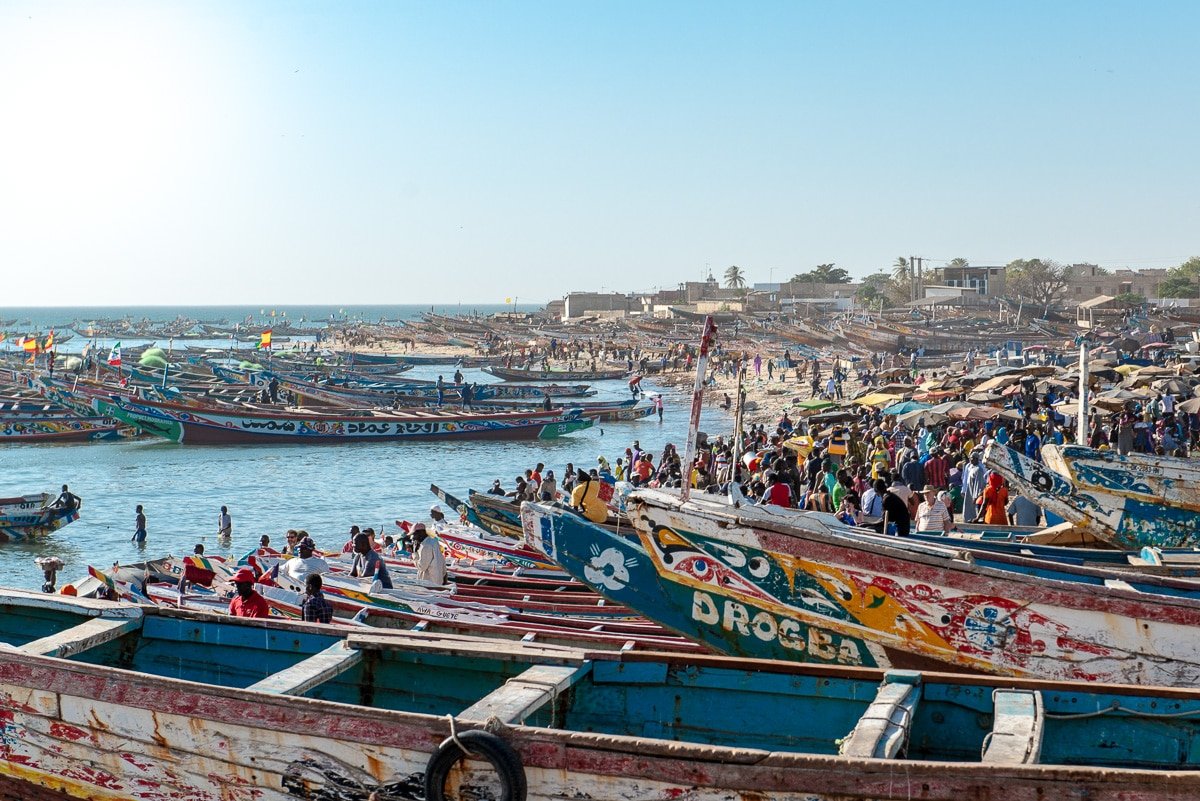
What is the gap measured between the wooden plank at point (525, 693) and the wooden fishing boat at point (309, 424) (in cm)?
3711

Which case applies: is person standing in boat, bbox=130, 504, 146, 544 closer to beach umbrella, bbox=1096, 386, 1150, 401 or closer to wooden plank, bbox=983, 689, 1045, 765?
beach umbrella, bbox=1096, 386, 1150, 401

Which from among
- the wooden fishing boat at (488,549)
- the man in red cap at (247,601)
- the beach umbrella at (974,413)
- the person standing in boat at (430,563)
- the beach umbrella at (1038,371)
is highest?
the beach umbrella at (1038,371)

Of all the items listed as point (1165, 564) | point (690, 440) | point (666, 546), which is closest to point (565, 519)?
point (666, 546)

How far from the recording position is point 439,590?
41.9 feet

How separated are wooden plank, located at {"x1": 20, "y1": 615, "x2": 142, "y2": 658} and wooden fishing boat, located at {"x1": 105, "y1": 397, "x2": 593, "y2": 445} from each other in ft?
116

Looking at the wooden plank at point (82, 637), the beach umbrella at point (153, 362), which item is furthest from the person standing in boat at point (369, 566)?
the beach umbrella at point (153, 362)

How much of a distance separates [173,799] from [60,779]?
912mm

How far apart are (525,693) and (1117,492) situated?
367 inches

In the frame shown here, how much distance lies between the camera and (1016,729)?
5.77 m

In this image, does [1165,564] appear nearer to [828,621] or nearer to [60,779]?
[828,621]

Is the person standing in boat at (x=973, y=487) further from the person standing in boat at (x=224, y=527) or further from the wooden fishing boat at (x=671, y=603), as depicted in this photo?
the person standing in boat at (x=224, y=527)

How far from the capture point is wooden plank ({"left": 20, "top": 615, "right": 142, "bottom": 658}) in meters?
7.38

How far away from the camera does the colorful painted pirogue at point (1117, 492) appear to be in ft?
42.8

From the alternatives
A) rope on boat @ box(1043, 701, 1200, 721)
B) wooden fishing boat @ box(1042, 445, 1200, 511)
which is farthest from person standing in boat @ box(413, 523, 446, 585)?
rope on boat @ box(1043, 701, 1200, 721)
